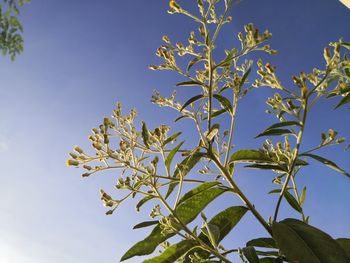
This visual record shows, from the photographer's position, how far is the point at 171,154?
2.27m

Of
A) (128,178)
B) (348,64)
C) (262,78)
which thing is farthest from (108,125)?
(348,64)

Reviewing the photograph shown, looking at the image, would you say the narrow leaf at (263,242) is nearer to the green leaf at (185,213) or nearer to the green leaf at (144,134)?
the green leaf at (185,213)

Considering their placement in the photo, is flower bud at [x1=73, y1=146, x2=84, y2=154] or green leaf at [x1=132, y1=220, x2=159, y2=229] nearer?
green leaf at [x1=132, y1=220, x2=159, y2=229]

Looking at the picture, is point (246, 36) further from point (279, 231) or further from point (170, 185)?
point (279, 231)

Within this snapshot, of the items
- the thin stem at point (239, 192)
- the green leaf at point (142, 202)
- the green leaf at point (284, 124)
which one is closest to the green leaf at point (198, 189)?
the thin stem at point (239, 192)

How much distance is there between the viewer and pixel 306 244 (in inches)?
66.1

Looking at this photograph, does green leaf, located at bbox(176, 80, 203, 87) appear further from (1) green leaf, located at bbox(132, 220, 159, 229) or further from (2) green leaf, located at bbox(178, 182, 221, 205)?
(1) green leaf, located at bbox(132, 220, 159, 229)

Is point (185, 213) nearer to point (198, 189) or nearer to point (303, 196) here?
point (198, 189)

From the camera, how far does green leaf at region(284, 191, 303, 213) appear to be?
2.38m

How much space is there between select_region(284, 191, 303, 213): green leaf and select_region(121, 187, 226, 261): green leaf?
51 centimetres

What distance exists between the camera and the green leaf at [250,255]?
71.6 inches

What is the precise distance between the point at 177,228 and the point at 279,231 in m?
0.56

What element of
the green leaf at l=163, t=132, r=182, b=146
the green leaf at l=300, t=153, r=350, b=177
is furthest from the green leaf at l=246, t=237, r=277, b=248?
the green leaf at l=163, t=132, r=182, b=146

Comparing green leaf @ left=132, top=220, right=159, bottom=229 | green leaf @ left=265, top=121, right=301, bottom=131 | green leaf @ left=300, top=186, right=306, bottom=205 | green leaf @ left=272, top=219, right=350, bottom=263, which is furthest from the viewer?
green leaf @ left=300, top=186, right=306, bottom=205
